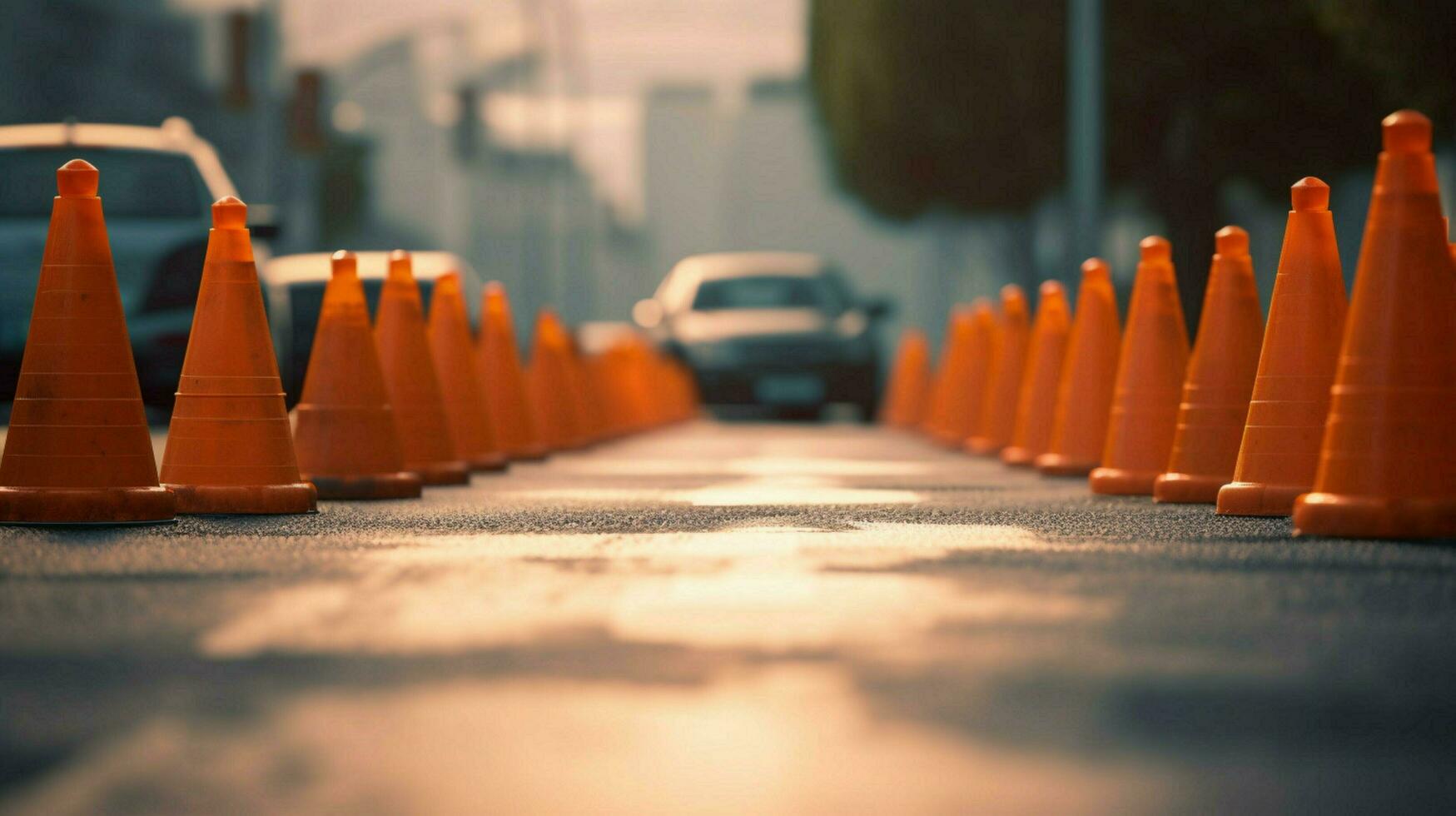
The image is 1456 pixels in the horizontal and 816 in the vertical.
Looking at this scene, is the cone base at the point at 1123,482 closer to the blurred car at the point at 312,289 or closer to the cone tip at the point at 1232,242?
the cone tip at the point at 1232,242

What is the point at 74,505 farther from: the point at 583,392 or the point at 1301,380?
the point at 583,392

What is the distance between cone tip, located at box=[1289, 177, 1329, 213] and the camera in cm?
838

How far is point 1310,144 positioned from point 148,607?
2797 centimetres

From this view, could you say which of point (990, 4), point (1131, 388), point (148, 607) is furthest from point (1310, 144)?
point (148, 607)

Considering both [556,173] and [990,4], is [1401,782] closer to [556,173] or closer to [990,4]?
[990,4]

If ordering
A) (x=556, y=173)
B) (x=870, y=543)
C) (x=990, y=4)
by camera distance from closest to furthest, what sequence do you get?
(x=870, y=543), (x=990, y=4), (x=556, y=173)

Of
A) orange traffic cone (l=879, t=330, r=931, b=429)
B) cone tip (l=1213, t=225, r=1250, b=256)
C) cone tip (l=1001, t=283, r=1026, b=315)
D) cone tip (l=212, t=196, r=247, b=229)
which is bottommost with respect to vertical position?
orange traffic cone (l=879, t=330, r=931, b=429)

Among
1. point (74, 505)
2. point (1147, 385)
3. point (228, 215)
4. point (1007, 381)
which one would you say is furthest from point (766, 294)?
point (74, 505)

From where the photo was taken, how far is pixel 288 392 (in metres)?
17.1

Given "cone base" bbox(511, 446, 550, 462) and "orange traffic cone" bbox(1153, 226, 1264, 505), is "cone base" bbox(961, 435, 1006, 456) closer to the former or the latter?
"cone base" bbox(511, 446, 550, 462)

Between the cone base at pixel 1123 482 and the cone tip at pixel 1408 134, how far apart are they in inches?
120

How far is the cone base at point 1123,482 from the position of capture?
10133mm

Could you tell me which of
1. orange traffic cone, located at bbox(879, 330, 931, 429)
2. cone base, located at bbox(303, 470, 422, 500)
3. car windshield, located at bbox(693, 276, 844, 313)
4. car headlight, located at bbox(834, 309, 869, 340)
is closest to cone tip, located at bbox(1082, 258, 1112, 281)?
cone base, located at bbox(303, 470, 422, 500)

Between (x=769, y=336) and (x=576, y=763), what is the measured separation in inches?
859
